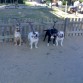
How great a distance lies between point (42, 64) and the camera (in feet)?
25.8

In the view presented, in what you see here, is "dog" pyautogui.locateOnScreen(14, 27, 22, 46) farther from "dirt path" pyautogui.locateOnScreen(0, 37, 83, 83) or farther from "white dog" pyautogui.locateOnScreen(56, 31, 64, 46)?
"white dog" pyautogui.locateOnScreen(56, 31, 64, 46)

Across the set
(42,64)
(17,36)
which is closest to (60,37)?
(17,36)

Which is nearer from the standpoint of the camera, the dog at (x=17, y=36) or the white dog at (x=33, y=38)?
the white dog at (x=33, y=38)

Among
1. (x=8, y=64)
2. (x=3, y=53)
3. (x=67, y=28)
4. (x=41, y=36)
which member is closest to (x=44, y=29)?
(x=41, y=36)

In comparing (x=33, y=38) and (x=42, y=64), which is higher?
(x=33, y=38)

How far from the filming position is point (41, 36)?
10180 mm

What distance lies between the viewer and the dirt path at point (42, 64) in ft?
22.7

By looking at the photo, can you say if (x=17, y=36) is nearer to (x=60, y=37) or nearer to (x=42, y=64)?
(x=60, y=37)

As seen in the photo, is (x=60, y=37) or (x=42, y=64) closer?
(x=42, y=64)

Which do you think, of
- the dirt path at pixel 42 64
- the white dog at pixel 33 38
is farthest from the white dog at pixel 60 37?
the white dog at pixel 33 38

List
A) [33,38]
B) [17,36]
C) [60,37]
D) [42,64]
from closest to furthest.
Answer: [42,64], [33,38], [17,36], [60,37]

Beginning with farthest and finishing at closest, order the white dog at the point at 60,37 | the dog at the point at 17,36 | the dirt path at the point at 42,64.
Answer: the white dog at the point at 60,37, the dog at the point at 17,36, the dirt path at the point at 42,64

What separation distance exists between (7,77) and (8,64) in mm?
932

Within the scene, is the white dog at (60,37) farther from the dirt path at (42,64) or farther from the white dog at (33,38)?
the white dog at (33,38)
